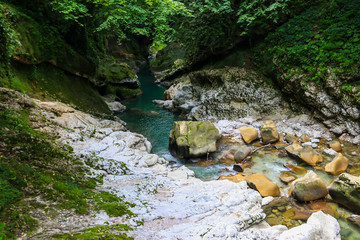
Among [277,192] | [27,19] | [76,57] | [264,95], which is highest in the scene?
[27,19]

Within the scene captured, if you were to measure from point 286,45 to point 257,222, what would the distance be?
13006 mm

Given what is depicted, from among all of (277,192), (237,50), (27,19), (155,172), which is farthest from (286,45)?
(27,19)

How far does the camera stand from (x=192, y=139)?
37.1 ft

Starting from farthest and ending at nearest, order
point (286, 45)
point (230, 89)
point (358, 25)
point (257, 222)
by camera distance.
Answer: point (230, 89)
point (286, 45)
point (358, 25)
point (257, 222)

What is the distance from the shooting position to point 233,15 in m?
16.8

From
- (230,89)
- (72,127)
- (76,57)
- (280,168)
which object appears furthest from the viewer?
(230,89)

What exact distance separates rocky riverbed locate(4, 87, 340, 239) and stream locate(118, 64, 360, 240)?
6.64 ft

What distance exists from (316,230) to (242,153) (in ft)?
21.8

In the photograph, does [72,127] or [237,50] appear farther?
[237,50]

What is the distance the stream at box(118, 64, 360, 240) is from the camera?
8.60m

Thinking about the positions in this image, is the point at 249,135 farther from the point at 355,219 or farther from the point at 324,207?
the point at 355,219

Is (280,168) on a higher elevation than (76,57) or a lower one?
lower

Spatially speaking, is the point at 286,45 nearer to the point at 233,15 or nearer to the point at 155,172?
the point at 233,15

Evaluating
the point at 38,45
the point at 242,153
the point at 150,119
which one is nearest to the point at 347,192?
the point at 242,153
